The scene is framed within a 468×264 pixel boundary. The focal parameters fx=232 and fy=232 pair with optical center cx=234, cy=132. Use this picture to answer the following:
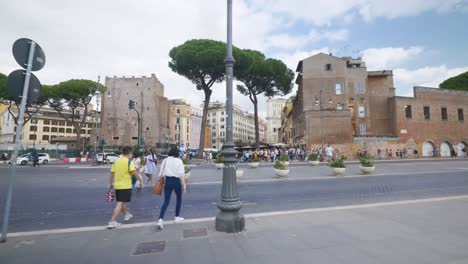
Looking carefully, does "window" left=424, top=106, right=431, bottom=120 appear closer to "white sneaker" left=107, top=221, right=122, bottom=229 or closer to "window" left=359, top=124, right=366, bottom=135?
"window" left=359, top=124, right=366, bottom=135

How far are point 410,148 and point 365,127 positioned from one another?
6.62 meters

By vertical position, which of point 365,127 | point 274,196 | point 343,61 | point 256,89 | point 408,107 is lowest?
point 274,196

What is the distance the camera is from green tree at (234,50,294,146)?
33438mm

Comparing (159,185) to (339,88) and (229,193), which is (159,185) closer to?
(229,193)

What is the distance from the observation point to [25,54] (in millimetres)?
3980

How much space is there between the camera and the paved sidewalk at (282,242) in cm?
304

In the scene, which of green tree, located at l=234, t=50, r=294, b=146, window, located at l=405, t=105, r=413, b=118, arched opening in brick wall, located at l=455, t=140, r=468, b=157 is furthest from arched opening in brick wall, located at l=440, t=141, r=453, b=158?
green tree, located at l=234, t=50, r=294, b=146

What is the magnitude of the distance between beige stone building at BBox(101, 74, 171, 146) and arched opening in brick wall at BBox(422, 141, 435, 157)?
159ft

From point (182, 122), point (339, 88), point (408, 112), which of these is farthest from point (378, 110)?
point (182, 122)

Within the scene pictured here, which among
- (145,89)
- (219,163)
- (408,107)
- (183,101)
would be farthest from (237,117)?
(219,163)

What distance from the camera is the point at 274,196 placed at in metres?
7.58

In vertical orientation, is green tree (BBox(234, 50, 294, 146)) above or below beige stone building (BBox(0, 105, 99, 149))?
above

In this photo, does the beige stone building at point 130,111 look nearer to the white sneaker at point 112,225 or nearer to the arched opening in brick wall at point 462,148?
the white sneaker at point 112,225

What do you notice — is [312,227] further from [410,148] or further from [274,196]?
[410,148]
